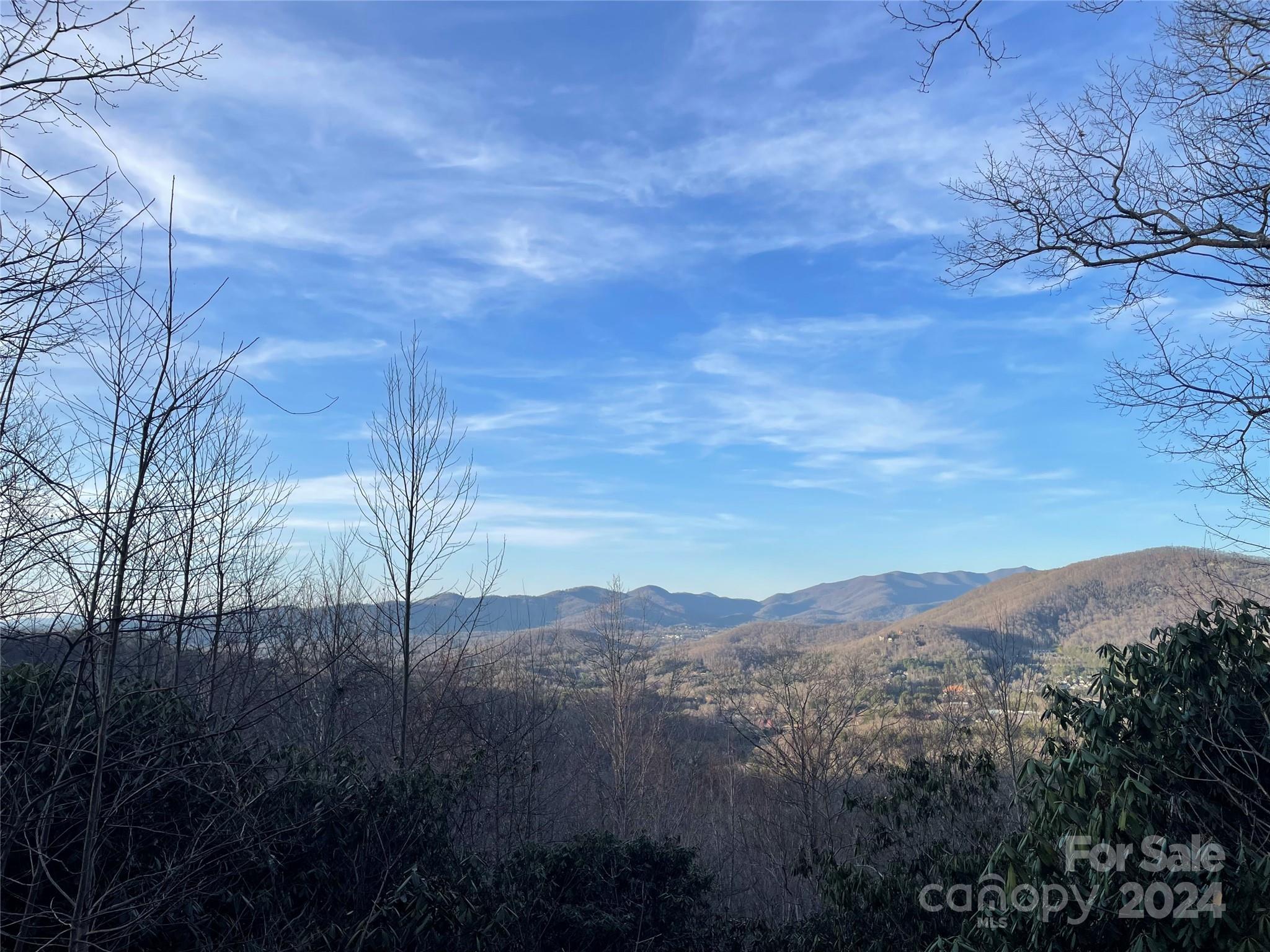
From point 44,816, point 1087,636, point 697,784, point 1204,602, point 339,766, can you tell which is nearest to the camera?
point 44,816

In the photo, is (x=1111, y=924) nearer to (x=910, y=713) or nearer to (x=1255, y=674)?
(x=1255, y=674)

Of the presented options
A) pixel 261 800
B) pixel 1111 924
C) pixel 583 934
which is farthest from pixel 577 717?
pixel 1111 924

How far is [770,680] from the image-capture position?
23.1m

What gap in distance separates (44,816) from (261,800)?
3240 mm

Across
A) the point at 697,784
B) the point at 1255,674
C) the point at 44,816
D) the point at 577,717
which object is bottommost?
the point at 697,784

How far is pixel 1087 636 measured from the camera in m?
48.5

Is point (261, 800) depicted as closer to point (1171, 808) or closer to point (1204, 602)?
point (1171, 808)

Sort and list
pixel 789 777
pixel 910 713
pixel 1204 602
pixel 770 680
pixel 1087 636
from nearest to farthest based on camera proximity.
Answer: pixel 1204 602 → pixel 789 777 → pixel 770 680 → pixel 910 713 → pixel 1087 636

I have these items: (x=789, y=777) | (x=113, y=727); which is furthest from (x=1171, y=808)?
(x=789, y=777)

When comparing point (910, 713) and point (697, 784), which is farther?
point (697, 784)

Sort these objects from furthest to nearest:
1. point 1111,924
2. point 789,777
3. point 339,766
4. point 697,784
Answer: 1. point 697,784
2. point 789,777
3. point 339,766
4. point 1111,924

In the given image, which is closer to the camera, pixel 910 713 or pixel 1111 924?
pixel 1111 924

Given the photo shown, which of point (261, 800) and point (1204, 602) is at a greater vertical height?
point (1204, 602)

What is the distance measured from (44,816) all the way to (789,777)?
1839 centimetres
